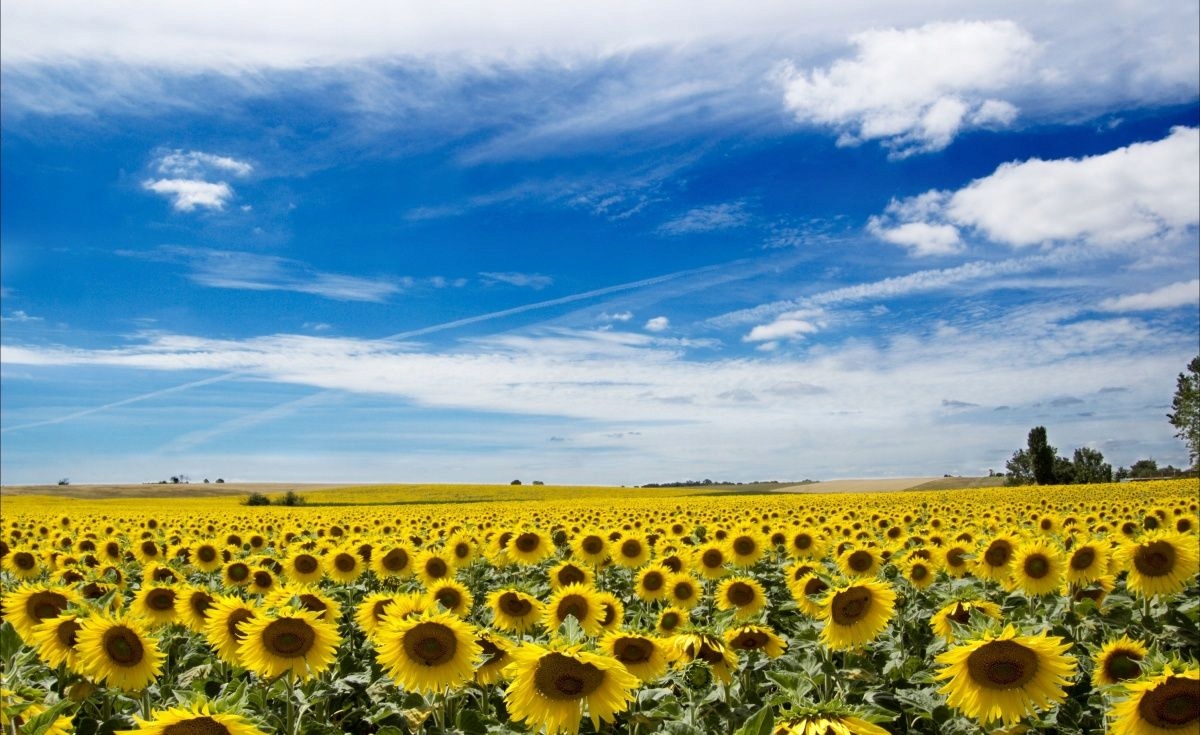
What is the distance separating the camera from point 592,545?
508 inches

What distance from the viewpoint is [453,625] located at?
545cm

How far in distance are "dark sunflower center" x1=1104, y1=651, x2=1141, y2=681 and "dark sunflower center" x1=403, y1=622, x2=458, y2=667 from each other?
4600 mm

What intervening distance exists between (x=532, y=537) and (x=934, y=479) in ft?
338

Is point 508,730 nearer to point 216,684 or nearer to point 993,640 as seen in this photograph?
point 993,640

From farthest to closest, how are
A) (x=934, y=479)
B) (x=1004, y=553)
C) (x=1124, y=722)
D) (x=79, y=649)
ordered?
(x=934, y=479)
(x=1004, y=553)
(x=79, y=649)
(x=1124, y=722)

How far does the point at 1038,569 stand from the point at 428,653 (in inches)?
275

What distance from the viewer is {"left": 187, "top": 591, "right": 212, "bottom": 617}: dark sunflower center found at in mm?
8422

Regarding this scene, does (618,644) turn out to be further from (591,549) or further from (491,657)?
(591,549)

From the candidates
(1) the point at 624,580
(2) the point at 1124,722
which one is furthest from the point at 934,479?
(2) the point at 1124,722

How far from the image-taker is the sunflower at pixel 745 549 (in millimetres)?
12273

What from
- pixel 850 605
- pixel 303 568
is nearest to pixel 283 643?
pixel 850 605

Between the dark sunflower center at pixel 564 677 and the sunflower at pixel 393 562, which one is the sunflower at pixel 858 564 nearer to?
the sunflower at pixel 393 562

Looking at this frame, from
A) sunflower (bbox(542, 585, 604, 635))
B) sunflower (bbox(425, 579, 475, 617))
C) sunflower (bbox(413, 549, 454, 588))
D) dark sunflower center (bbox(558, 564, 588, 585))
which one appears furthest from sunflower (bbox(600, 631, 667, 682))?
sunflower (bbox(413, 549, 454, 588))

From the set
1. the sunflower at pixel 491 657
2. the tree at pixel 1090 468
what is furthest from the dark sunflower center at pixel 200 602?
the tree at pixel 1090 468
